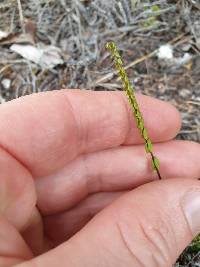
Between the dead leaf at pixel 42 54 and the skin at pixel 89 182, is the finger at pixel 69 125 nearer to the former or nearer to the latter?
the skin at pixel 89 182

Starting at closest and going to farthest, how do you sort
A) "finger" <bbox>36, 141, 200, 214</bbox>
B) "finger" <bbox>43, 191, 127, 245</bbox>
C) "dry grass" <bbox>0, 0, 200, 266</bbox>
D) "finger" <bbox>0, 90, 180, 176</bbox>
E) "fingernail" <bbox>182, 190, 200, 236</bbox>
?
"fingernail" <bbox>182, 190, 200, 236</bbox>, "finger" <bbox>0, 90, 180, 176</bbox>, "finger" <bbox>36, 141, 200, 214</bbox>, "finger" <bbox>43, 191, 127, 245</bbox>, "dry grass" <bbox>0, 0, 200, 266</bbox>

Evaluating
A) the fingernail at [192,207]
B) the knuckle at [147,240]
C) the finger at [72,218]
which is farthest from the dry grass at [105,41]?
the knuckle at [147,240]

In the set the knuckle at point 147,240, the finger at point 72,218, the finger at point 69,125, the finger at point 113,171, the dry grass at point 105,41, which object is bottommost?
the finger at point 72,218

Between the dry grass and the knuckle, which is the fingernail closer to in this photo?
the knuckle

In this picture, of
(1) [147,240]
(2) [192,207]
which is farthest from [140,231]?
(2) [192,207]

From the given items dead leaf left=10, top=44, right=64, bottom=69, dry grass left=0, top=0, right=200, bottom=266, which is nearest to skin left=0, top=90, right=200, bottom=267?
dry grass left=0, top=0, right=200, bottom=266

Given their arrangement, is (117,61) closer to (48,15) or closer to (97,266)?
(97,266)

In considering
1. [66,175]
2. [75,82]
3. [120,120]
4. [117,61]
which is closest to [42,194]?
[66,175]
